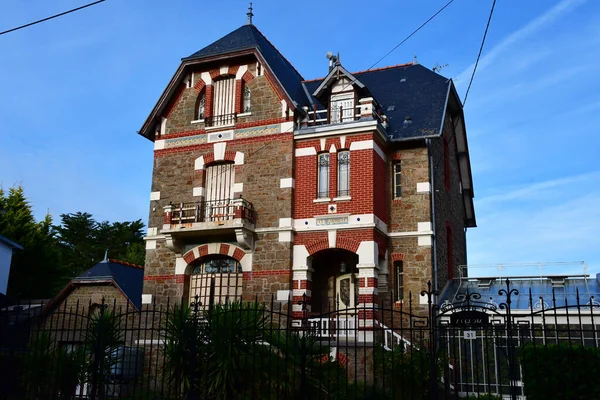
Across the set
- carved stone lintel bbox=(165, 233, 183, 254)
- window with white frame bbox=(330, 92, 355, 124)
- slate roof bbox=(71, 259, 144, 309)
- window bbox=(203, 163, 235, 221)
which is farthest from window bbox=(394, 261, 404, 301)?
slate roof bbox=(71, 259, 144, 309)

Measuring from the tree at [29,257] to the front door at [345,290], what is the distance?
22212 millimetres

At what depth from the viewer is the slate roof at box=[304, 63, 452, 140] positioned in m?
19.4

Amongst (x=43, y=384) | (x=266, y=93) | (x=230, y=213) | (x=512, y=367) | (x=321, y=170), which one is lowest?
(x=43, y=384)

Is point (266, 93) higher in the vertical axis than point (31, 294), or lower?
higher

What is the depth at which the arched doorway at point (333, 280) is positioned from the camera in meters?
18.9

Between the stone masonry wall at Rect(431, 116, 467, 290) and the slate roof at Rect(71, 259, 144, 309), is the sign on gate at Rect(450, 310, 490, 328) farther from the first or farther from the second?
the slate roof at Rect(71, 259, 144, 309)

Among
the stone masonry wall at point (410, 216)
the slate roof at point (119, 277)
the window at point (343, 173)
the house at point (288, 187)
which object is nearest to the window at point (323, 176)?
the house at point (288, 187)

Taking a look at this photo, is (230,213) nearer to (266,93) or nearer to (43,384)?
(266,93)

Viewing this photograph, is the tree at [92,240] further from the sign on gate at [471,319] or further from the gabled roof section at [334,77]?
the sign on gate at [471,319]

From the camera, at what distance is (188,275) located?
63.7 ft

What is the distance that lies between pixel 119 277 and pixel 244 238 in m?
7.14

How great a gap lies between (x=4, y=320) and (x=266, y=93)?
10703 mm

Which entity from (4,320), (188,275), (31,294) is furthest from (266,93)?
(31,294)

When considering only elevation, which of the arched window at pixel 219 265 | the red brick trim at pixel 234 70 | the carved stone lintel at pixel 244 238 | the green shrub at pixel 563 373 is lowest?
the green shrub at pixel 563 373
